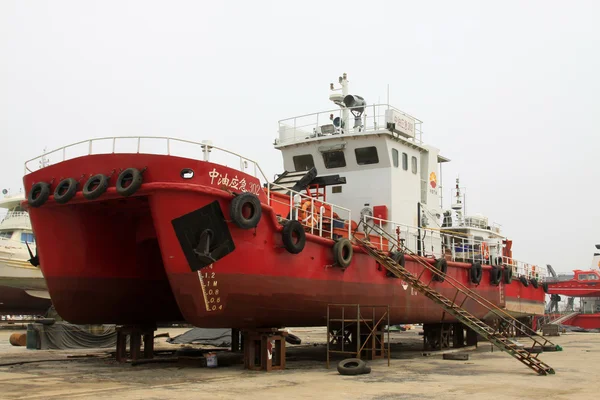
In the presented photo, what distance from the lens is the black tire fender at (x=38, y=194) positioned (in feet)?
34.6

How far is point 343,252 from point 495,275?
26.4 feet

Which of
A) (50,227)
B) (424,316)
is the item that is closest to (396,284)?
(424,316)

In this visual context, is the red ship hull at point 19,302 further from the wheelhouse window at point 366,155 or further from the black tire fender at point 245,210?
the black tire fender at point 245,210

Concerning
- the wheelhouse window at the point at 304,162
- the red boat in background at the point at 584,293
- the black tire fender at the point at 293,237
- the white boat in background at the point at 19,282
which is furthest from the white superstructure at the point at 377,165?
the red boat in background at the point at 584,293

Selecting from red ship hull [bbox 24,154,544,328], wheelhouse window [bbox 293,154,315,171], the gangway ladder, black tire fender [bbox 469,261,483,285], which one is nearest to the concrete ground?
the gangway ladder

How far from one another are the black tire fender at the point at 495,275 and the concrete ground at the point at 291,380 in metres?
5.07

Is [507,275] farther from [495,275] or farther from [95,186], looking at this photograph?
[95,186]

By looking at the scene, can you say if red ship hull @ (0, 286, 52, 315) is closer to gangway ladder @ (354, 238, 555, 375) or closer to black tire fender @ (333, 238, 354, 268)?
gangway ladder @ (354, 238, 555, 375)

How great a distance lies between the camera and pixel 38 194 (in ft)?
35.4

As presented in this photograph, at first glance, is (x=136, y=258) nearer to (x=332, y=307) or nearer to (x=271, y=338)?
(x=271, y=338)

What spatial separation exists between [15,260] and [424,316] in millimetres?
16999

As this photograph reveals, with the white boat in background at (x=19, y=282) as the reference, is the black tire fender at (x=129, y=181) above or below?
above

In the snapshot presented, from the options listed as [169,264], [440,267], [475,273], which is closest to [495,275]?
[475,273]

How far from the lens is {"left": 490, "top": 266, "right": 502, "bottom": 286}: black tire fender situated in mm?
18609
